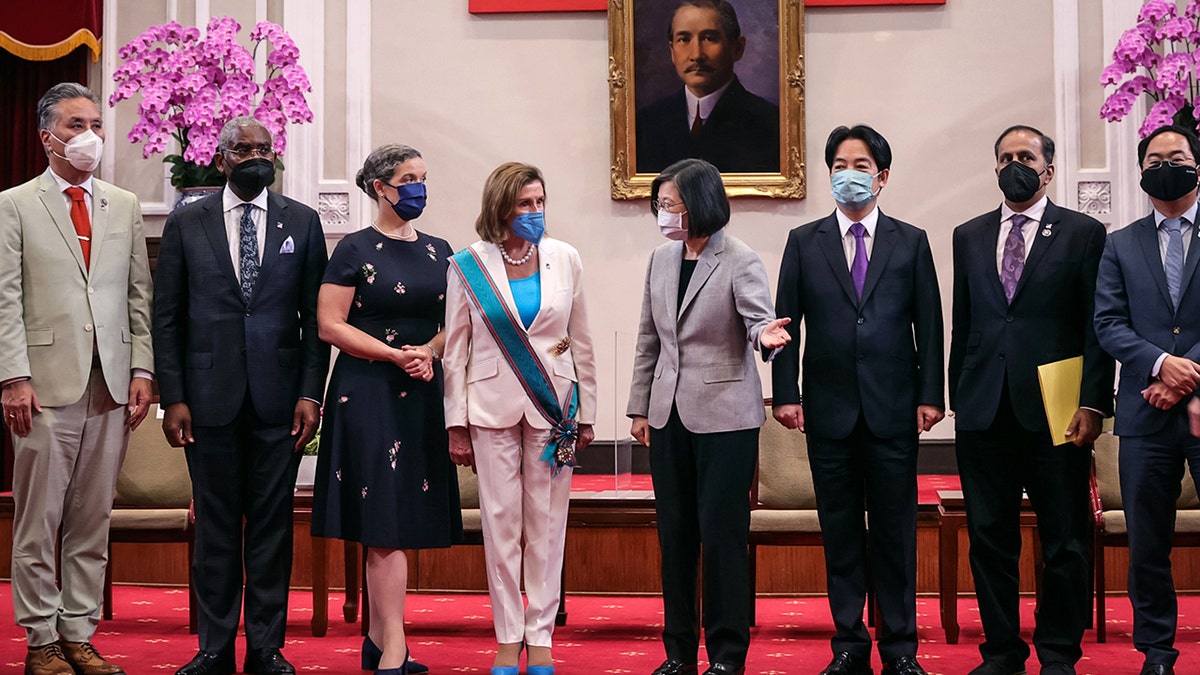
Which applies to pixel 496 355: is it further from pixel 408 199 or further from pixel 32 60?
pixel 32 60

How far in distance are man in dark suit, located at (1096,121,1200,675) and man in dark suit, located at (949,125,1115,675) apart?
97 mm

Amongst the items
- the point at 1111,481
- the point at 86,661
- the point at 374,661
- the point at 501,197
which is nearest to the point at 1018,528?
the point at 1111,481

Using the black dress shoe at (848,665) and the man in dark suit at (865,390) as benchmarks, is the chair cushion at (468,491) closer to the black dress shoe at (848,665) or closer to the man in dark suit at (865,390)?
the man in dark suit at (865,390)

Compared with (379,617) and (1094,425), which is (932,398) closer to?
(1094,425)

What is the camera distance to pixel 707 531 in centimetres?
356

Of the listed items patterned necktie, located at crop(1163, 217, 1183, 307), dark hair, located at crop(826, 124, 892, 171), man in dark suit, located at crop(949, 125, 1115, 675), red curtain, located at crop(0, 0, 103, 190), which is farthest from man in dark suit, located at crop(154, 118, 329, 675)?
red curtain, located at crop(0, 0, 103, 190)

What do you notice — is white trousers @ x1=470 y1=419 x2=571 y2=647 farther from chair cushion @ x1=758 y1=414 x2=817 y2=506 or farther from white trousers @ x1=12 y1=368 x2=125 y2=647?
chair cushion @ x1=758 y1=414 x2=817 y2=506

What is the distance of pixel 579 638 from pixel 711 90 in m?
3.22

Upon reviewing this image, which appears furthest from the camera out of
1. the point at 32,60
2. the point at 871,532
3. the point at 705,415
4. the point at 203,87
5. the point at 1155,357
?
the point at 32,60

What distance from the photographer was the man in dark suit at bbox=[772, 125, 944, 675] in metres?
3.60

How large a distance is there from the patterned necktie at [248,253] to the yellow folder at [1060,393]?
2299 millimetres

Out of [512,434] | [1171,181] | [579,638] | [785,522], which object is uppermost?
[1171,181]

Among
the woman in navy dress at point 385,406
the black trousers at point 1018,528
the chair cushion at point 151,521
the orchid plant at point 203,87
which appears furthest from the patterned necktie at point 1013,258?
the orchid plant at point 203,87

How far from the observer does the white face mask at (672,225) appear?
3.61 meters
